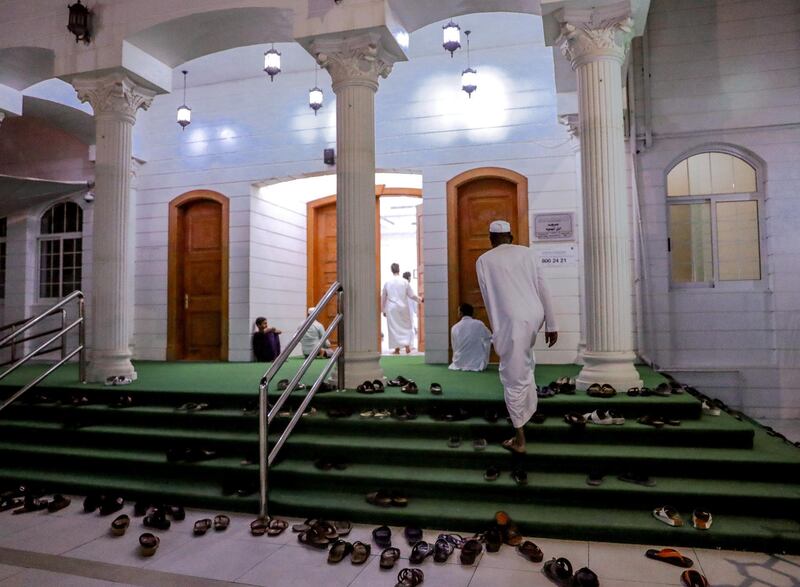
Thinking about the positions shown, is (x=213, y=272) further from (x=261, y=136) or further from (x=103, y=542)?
(x=103, y=542)

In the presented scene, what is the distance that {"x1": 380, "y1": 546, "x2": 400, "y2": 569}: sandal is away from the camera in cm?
318

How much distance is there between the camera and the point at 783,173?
7203 mm

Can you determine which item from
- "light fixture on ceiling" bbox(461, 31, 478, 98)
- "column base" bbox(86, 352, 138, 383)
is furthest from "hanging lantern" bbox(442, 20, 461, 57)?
"column base" bbox(86, 352, 138, 383)

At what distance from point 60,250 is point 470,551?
10399 mm

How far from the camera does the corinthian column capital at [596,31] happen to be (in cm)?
513

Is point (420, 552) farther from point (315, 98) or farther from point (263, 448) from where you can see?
point (315, 98)

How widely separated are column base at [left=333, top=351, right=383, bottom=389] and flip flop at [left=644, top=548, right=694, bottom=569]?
299 cm

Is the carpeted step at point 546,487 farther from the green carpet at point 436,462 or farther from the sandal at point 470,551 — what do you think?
the sandal at point 470,551

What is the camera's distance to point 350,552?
336cm

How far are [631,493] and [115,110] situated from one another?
6.77 meters

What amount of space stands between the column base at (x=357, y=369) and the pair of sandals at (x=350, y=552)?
87.9 inches

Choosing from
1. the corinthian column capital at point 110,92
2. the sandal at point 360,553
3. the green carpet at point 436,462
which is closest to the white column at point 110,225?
the corinthian column capital at point 110,92

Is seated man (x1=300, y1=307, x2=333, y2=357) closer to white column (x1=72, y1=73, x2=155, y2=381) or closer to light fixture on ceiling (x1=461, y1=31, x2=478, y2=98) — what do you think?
white column (x1=72, y1=73, x2=155, y2=381)

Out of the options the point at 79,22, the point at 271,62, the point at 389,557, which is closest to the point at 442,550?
the point at 389,557
